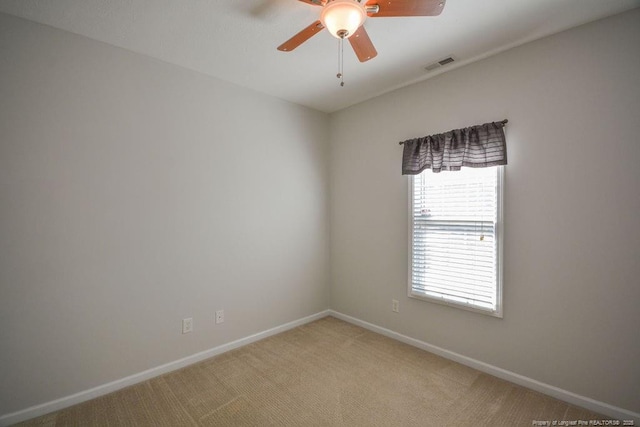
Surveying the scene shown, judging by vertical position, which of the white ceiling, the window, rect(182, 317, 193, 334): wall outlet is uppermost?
the white ceiling

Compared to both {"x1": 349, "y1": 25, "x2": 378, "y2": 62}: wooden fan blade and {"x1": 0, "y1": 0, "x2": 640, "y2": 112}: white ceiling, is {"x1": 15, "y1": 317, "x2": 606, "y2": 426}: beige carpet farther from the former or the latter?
{"x1": 0, "y1": 0, "x2": 640, "y2": 112}: white ceiling

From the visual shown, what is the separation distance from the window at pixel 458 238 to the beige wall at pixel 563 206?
9 cm

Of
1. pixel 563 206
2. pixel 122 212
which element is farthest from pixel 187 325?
pixel 563 206

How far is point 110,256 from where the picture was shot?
2.29 m

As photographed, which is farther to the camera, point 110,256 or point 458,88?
point 458,88

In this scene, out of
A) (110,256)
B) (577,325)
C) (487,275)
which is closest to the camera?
(577,325)

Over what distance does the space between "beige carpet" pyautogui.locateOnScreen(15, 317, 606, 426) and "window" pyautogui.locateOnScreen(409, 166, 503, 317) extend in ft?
2.07

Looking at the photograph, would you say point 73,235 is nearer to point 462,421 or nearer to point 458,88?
point 462,421

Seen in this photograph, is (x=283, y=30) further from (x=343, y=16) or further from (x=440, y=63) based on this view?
(x=440, y=63)

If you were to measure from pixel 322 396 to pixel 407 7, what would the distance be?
8.33 ft

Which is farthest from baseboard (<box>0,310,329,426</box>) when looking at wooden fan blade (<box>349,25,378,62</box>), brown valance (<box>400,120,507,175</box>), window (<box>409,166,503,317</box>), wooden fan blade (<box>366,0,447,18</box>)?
wooden fan blade (<box>366,0,447,18</box>)

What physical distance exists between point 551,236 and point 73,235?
11.6ft

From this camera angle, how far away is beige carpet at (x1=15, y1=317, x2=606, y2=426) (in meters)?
1.96

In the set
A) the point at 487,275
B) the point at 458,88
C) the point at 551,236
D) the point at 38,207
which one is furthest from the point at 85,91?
the point at 551,236
